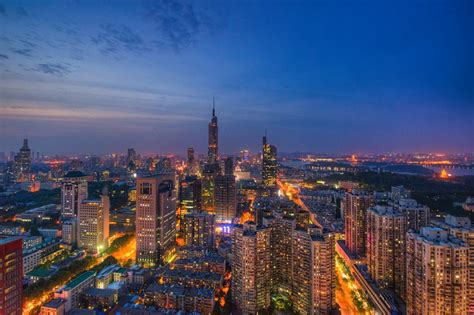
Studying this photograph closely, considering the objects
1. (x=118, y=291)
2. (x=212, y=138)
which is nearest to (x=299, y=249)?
(x=118, y=291)

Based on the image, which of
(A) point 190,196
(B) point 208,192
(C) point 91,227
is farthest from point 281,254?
(A) point 190,196

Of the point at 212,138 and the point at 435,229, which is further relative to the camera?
the point at 212,138

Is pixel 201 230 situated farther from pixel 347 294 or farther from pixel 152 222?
pixel 347 294

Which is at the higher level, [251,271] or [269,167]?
[269,167]

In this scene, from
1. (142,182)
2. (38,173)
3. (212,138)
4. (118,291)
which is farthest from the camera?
(212,138)

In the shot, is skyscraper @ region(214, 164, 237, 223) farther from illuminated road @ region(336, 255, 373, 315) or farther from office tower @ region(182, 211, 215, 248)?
illuminated road @ region(336, 255, 373, 315)

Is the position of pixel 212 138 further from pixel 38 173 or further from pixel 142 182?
Result: pixel 142 182

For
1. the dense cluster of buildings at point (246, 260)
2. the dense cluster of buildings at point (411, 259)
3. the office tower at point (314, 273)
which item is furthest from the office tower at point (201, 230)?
the dense cluster of buildings at point (411, 259)
